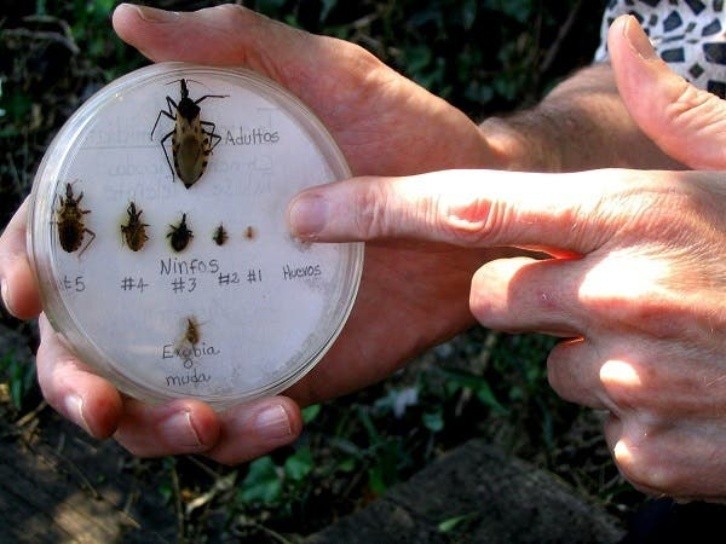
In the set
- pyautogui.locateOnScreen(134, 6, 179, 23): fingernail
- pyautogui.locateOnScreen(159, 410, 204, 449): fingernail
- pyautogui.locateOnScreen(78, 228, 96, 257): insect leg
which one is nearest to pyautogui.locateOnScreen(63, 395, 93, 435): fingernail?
pyautogui.locateOnScreen(159, 410, 204, 449): fingernail

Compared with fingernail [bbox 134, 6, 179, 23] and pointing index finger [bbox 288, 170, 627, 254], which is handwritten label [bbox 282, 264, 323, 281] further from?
fingernail [bbox 134, 6, 179, 23]

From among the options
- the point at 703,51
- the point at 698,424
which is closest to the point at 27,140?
the point at 703,51

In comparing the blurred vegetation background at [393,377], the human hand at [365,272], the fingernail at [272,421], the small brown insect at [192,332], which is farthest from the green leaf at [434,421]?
the small brown insect at [192,332]

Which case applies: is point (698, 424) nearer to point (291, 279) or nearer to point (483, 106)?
point (291, 279)

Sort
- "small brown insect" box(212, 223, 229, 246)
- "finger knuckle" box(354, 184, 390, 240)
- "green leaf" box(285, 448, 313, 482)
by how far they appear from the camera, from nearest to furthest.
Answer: "finger knuckle" box(354, 184, 390, 240)
"small brown insect" box(212, 223, 229, 246)
"green leaf" box(285, 448, 313, 482)

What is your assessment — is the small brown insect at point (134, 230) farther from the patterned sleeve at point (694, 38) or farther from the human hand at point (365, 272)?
the patterned sleeve at point (694, 38)

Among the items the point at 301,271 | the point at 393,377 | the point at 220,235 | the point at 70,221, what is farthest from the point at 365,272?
the point at 393,377
